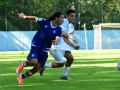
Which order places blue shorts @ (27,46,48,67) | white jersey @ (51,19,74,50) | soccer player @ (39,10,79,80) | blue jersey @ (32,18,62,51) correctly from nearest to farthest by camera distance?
blue shorts @ (27,46,48,67), blue jersey @ (32,18,62,51), soccer player @ (39,10,79,80), white jersey @ (51,19,74,50)

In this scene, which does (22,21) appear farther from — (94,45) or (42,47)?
(42,47)

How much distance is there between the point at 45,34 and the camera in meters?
11.4

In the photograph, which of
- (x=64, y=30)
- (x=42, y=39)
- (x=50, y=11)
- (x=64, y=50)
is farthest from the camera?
(x=50, y=11)

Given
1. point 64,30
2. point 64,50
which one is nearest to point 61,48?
point 64,50

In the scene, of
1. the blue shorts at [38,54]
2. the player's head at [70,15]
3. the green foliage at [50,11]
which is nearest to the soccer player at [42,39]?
the blue shorts at [38,54]

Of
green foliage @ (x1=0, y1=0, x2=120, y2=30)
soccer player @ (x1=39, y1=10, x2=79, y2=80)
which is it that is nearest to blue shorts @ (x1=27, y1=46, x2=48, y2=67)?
soccer player @ (x1=39, y1=10, x2=79, y2=80)

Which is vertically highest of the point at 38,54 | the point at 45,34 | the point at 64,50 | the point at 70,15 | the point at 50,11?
the point at 70,15

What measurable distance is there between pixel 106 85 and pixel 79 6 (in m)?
36.4

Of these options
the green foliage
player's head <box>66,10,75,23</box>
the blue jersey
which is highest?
player's head <box>66,10,75,23</box>

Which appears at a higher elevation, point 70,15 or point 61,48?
point 70,15

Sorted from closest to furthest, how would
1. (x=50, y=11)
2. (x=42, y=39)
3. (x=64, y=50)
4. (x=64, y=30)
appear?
(x=42, y=39) → (x=64, y=30) → (x=64, y=50) → (x=50, y=11)

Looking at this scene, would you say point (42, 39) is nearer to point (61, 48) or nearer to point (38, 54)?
point (38, 54)

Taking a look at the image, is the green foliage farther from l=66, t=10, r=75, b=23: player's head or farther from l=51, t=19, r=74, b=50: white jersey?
l=66, t=10, r=75, b=23: player's head

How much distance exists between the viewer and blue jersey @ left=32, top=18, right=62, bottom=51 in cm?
1141
